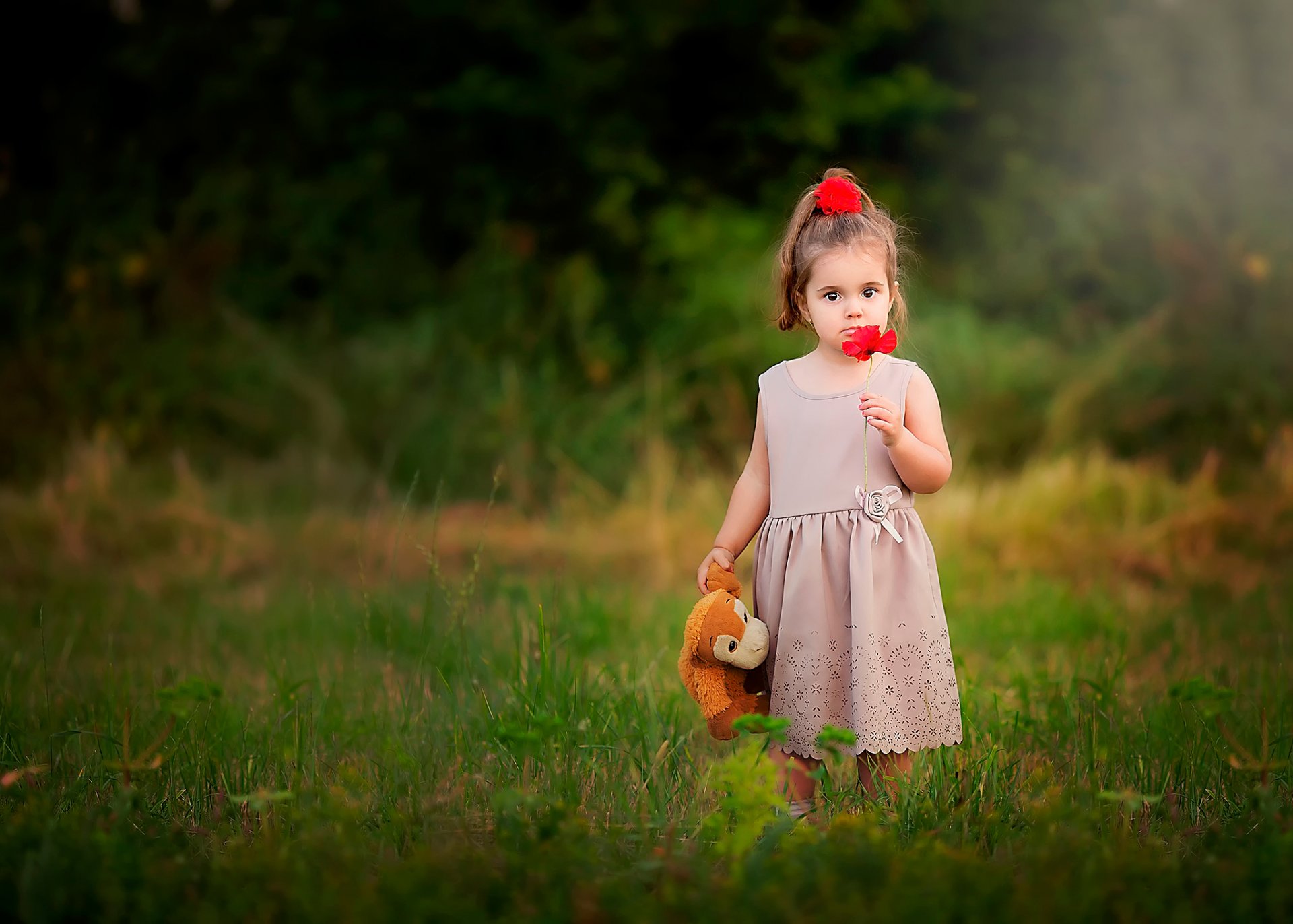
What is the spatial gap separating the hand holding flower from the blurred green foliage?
5.01 meters

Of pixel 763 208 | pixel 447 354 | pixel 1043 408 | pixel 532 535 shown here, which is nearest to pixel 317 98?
pixel 447 354

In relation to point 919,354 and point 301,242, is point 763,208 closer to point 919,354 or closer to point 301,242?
point 301,242

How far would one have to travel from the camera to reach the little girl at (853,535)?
2.99m

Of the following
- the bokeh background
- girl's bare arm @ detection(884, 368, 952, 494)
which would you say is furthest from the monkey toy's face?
girl's bare arm @ detection(884, 368, 952, 494)

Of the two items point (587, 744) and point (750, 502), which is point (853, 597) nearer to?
point (750, 502)

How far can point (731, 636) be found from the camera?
3.04 m

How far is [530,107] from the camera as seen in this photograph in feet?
31.8

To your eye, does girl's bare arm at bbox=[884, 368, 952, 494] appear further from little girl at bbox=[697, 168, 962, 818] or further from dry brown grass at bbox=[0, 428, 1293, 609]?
dry brown grass at bbox=[0, 428, 1293, 609]

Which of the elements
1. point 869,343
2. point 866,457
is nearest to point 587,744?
point 866,457

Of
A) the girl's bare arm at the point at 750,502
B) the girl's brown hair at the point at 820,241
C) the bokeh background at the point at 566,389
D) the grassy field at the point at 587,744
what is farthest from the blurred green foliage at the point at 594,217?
the girl's brown hair at the point at 820,241

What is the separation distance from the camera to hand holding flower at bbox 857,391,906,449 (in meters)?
2.87

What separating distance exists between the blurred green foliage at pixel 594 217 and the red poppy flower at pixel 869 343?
4.96 metres

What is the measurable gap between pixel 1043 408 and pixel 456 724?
585cm

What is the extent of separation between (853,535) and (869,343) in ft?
1.51
